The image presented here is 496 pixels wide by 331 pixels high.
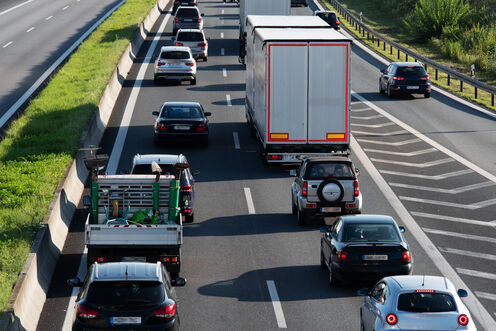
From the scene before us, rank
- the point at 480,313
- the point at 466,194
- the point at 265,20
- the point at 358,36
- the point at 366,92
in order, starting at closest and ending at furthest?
the point at 480,313, the point at 466,194, the point at 265,20, the point at 366,92, the point at 358,36

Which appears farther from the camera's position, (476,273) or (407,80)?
(407,80)

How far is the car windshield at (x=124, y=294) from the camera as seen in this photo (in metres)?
12.5

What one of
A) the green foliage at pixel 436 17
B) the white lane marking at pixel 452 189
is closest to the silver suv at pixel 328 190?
the white lane marking at pixel 452 189

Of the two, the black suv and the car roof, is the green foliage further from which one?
the black suv

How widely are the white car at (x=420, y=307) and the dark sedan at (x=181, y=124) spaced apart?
714 inches

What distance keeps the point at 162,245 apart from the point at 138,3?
6332 centimetres

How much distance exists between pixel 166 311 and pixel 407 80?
31573 millimetres

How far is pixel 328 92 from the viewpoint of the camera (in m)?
27.1

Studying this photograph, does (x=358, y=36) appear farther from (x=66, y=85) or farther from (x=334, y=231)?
(x=334, y=231)

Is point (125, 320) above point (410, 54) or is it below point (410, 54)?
above

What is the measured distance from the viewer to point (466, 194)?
25.5 metres

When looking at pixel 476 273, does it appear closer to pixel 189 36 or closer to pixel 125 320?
pixel 125 320

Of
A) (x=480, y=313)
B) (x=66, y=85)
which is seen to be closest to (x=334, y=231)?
(x=480, y=313)

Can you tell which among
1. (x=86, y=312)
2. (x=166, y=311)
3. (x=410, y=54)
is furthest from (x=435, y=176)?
(x=410, y=54)
